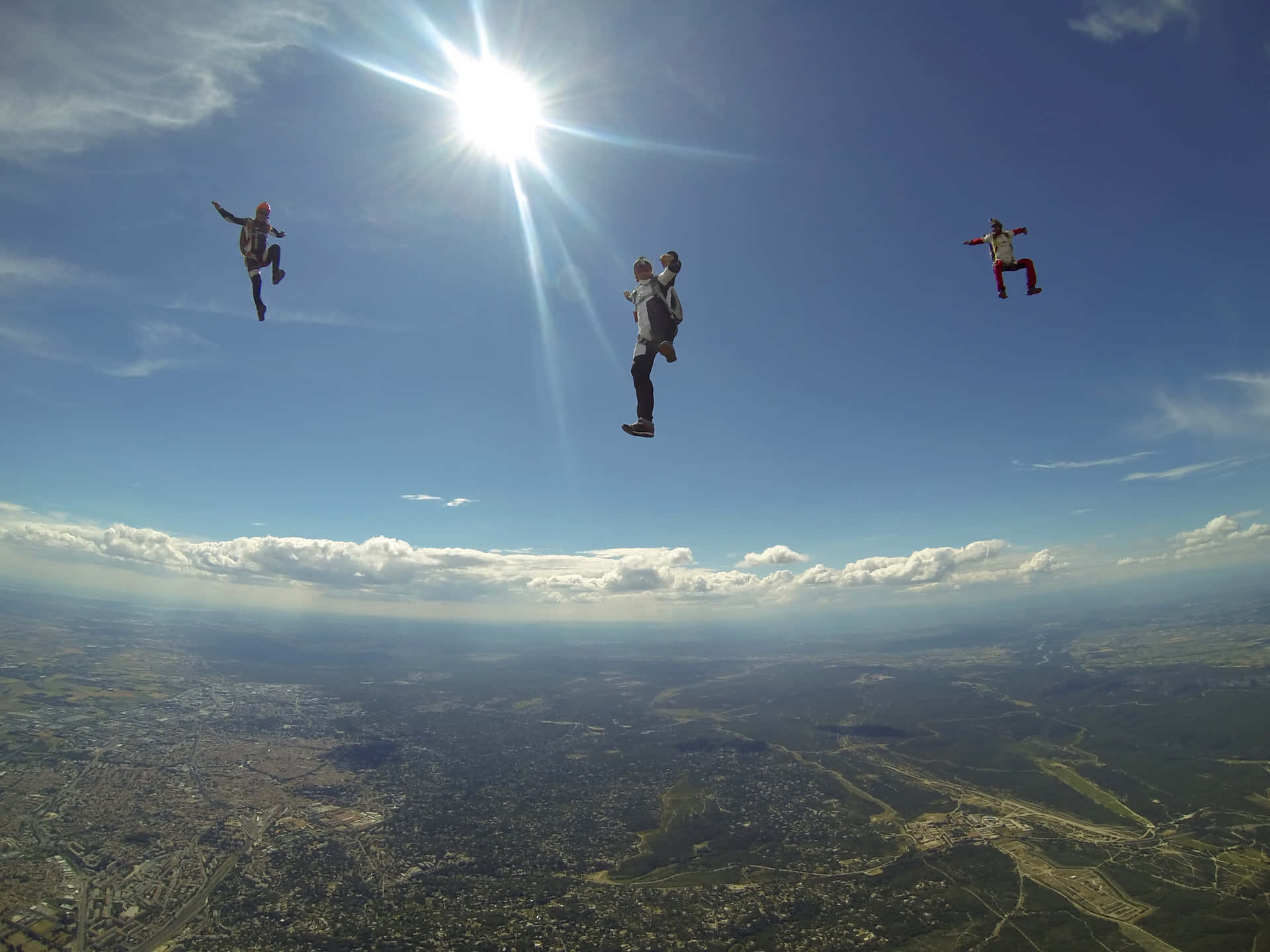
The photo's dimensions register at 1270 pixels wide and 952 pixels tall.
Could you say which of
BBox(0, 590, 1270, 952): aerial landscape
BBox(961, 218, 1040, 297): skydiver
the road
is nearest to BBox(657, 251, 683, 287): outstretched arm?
BBox(961, 218, 1040, 297): skydiver

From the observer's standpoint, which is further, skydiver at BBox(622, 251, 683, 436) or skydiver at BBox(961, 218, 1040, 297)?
→ skydiver at BBox(961, 218, 1040, 297)

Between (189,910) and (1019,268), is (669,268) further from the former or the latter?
(189,910)

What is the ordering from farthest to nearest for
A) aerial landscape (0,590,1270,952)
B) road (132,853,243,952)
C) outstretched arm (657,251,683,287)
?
aerial landscape (0,590,1270,952) < road (132,853,243,952) < outstretched arm (657,251,683,287)

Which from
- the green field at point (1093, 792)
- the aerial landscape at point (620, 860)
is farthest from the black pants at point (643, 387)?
the green field at point (1093, 792)

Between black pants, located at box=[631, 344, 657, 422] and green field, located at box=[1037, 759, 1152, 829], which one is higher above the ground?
black pants, located at box=[631, 344, 657, 422]

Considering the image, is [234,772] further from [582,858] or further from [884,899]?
[884,899]

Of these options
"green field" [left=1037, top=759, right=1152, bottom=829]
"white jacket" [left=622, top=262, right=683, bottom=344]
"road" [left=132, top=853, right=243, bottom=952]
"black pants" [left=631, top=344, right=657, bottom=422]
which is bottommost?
"green field" [left=1037, top=759, right=1152, bottom=829]

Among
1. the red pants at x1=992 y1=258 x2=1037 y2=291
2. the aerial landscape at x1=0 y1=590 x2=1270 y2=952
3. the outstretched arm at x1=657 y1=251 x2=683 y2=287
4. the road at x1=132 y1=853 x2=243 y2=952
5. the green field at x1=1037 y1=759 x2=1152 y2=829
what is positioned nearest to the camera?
the outstretched arm at x1=657 y1=251 x2=683 y2=287

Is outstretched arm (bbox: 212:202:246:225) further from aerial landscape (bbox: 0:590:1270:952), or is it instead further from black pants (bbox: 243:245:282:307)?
aerial landscape (bbox: 0:590:1270:952)
